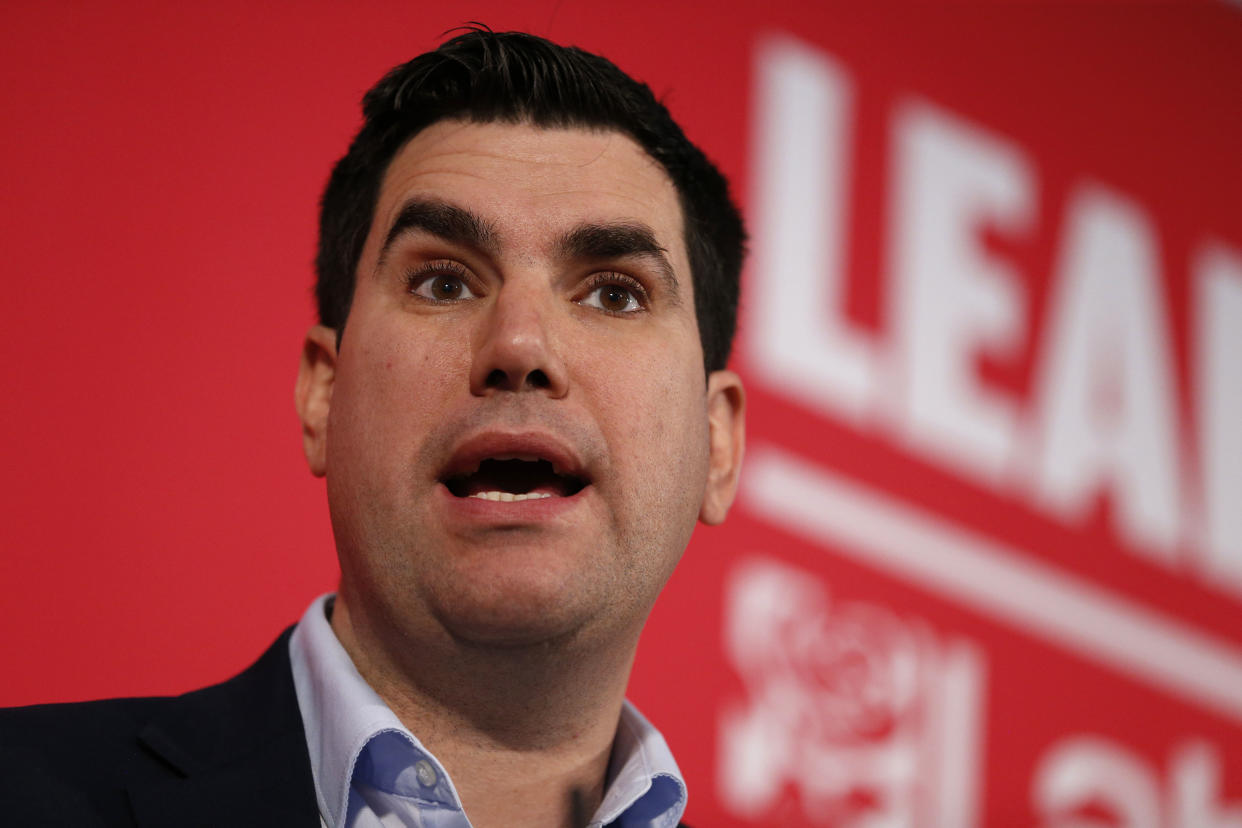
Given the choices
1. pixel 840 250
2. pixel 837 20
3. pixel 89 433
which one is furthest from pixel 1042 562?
pixel 89 433

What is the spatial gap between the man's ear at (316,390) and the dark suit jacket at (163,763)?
0.32 meters

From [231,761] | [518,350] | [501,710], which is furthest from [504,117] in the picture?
[231,761]

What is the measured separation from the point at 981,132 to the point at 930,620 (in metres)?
1.27

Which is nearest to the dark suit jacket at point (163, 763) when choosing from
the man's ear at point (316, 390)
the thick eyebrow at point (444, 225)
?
the man's ear at point (316, 390)

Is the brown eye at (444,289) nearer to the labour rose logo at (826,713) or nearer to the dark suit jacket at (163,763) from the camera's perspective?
the dark suit jacket at (163,763)

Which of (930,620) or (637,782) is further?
(930,620)

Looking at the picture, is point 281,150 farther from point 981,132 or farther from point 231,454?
point 981,132

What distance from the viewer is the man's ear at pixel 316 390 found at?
164 centimetres

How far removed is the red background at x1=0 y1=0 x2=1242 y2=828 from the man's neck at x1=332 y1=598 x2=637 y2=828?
836 mm

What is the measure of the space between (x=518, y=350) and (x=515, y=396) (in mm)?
54

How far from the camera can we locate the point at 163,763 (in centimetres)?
137

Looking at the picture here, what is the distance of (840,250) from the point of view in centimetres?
285

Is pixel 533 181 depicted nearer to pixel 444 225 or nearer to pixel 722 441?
pixel 444 225

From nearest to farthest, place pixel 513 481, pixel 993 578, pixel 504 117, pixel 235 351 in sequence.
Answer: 1. pixel 513 481
2. pixel 504 117
3. pixel 235 351
4. pixel 993 578
